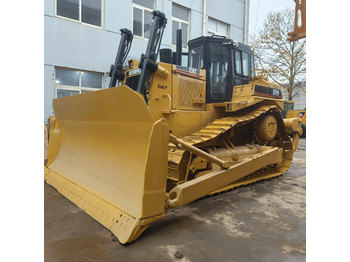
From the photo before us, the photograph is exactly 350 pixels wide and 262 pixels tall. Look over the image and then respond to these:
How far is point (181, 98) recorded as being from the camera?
179 inches

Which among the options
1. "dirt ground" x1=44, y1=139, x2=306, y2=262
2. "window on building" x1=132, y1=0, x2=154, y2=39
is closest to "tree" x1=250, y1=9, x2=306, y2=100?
"window on building" x1=132, y1=0, x2=154, y2=39

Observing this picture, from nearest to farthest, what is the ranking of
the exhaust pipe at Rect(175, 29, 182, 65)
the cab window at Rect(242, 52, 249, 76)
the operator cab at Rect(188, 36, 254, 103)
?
the operator cab at Rect(188, 36, 254, 103) < the exhaust pipe at Rect(175, 29, 182, 65) < the cab window at Rect(242, 52, 249, 76)

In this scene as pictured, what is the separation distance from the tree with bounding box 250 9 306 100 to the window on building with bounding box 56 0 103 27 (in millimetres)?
9287

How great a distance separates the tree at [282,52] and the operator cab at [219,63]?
360 inches

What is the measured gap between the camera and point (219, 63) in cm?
507

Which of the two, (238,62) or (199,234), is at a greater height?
(238,62)

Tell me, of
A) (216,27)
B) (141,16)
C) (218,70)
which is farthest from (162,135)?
(216,27)

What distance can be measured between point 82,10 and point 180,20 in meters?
4.21

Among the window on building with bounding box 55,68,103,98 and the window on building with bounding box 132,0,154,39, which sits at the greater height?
the window on building with bounding box 132,0,154,39

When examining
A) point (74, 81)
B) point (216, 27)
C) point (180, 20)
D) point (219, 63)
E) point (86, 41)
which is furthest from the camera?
point (216, 27)

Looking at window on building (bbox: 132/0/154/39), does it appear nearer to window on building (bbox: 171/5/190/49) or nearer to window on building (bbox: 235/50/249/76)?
window on building (bbox: 171/5/190/49)

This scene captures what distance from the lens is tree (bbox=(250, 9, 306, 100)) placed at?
13.5 metres

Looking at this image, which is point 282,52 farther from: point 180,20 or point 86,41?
point 86,41

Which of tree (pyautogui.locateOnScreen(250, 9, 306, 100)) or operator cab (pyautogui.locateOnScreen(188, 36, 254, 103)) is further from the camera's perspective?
tree (pyautogui.locateOnScreen(250, 9, 306, 100))
